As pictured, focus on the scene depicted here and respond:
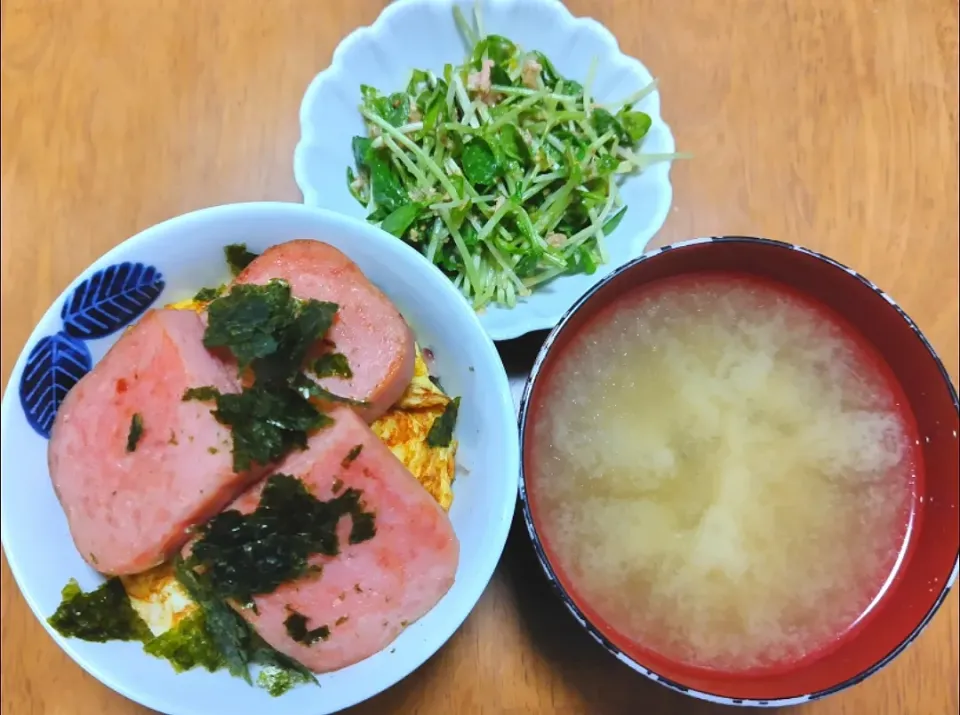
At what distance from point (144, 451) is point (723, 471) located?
689mm

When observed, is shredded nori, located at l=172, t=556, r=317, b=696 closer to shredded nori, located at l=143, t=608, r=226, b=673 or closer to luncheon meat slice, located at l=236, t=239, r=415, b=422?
shredded nori, located at l=143, t=608, r=226, b=673

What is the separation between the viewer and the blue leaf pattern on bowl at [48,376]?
3.15 feet

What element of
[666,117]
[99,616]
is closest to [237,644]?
[99,616]

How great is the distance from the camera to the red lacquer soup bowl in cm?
93

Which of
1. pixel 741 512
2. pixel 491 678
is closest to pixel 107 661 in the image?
pixel 491 678

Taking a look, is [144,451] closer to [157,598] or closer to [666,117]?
[157,598]

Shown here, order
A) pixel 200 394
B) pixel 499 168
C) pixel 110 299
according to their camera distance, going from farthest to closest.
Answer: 1. pixel 499 168
2. pixel 110 299
3. pixel 200 394

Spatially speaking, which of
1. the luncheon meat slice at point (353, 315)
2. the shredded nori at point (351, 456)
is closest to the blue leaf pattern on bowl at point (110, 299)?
the luncheon meat slice at point (353, 315)

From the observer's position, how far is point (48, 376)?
973mm

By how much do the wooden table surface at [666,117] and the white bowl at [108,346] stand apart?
9.6 inches

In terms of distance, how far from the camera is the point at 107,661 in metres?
0.94

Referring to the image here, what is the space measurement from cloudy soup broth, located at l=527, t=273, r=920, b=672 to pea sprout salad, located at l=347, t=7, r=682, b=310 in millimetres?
238

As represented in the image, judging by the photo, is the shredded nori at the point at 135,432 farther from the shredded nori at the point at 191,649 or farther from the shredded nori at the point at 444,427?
the shredded nori at the point at 444,427

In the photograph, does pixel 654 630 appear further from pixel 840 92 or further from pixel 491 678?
pixel 840 92
